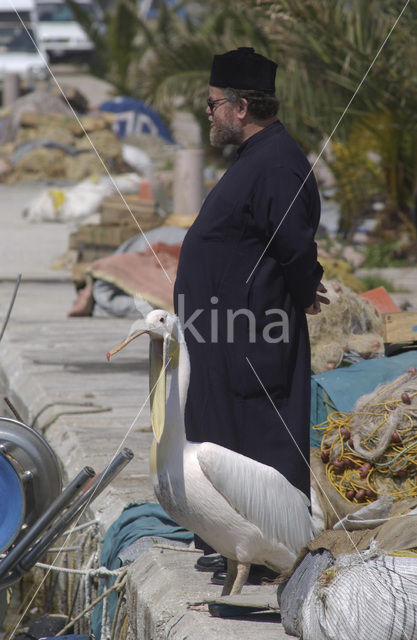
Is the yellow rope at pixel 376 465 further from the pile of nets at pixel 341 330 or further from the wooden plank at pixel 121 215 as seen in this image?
the wooden plank at pixel 121 215

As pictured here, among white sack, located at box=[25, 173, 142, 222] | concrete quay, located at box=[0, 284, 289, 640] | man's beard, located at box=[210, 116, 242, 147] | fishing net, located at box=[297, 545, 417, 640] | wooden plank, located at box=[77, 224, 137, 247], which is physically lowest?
white sack, located at box=[25, 173, 142, 222]

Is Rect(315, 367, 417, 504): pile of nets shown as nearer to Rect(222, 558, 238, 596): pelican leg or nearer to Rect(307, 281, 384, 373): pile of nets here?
Rect(222, 558, 238, 596): pelican leg

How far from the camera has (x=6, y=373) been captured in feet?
28.5

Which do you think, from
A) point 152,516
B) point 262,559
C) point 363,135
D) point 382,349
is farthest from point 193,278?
point 363,135

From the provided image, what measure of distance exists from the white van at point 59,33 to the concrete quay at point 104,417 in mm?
23559

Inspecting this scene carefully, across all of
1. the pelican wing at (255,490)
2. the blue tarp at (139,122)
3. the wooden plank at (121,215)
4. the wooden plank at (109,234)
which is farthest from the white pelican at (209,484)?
the blue tarp at (139,122)

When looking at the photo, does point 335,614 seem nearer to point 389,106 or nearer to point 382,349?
point 382,349

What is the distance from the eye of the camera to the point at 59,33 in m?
35.1

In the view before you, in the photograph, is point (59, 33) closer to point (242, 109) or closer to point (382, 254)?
point (382, 254)

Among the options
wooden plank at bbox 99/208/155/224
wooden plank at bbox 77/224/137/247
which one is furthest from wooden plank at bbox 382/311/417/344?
wooden plank at bbox 99/208/155/224

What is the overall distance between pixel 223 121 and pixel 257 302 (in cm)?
70

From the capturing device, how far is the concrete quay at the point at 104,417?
12.3 feet

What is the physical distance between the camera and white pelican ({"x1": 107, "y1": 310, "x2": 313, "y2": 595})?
11.7 feet

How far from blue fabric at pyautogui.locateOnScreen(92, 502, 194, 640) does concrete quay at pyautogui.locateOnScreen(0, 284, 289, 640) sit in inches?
7.8
